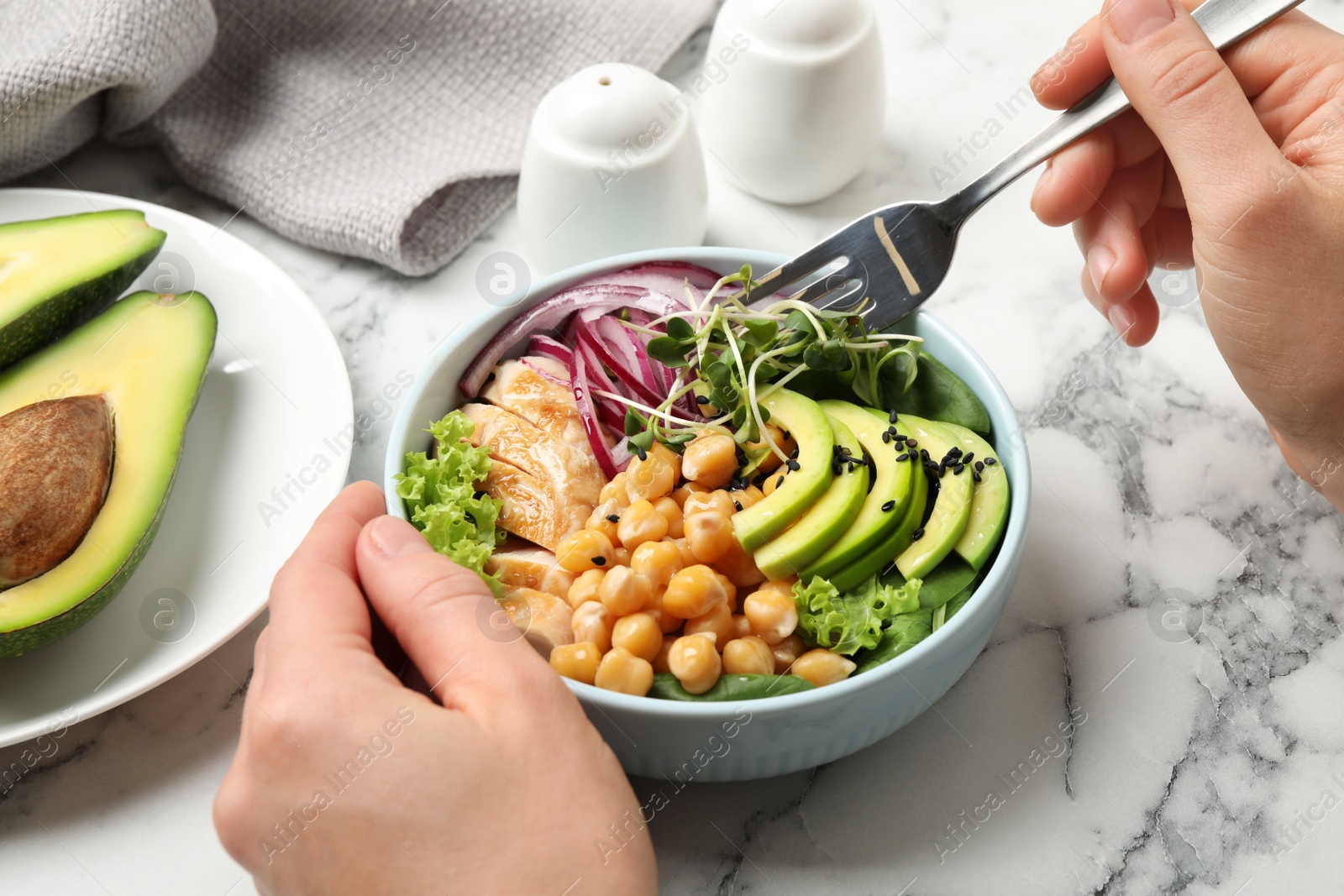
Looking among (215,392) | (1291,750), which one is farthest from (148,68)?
(1291,750)

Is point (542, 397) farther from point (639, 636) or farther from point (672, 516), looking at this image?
point (639, 636)

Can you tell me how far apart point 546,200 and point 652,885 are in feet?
3.58

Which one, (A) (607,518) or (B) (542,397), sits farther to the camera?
(B) (542,397)

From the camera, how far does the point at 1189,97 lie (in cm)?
116

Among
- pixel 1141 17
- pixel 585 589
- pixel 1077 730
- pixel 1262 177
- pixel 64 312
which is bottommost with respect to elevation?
pixel 1077 730

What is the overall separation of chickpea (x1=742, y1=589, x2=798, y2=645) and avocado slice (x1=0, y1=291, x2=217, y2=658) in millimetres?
773

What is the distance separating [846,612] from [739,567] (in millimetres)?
140

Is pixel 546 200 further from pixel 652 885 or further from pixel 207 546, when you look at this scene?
pixel 652 885

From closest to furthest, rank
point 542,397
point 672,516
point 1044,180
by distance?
point 672,516 → point 542,397 → point 1044,180

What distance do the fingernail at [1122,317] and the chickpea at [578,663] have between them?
106 cm

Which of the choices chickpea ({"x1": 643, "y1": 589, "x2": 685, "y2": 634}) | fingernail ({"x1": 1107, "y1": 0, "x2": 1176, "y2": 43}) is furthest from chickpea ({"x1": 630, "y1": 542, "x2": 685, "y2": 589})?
fingernail ({"x1": 1107, "y1": 0, "x2": 1176, "y2": 43})

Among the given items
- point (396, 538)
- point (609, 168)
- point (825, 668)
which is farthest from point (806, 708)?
point (609, 168)

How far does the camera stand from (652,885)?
35.5 inches

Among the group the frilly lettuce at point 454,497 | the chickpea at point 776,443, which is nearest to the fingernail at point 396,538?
→ the frilly lettuce at point 454,497
